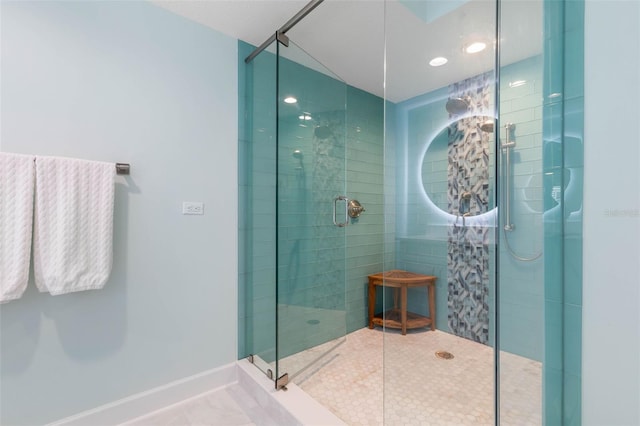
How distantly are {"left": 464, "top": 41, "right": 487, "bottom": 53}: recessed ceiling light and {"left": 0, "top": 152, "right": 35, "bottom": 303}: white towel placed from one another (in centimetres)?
226

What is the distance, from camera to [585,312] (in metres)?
0.95

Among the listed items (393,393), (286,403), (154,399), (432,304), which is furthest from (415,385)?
(154,399)

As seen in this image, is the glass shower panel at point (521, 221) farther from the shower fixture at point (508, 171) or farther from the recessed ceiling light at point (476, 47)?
the recessed ceiling light at point (476, 47)

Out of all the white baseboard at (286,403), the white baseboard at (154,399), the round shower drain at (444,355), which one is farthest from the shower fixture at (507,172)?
the white baseboard at (154,399)

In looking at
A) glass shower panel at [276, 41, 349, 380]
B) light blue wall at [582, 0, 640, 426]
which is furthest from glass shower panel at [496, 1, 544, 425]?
glass shower panel at [276, 41, 349, 380]

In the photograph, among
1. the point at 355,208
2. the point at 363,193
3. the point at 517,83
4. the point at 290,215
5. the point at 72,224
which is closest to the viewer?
the point at 517,83

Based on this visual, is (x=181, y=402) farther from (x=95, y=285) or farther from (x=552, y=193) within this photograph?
(x=552, y=193)

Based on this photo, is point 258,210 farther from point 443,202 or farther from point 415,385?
point 415,385

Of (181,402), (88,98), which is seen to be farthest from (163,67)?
(181,402)

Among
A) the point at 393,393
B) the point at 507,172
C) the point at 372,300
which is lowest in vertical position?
the point at 393,393

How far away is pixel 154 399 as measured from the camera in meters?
1.80

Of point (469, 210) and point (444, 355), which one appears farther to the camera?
point (444, 355)

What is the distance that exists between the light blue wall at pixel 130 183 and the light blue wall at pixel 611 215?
6.39 ft

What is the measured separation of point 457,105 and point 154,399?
251cm
